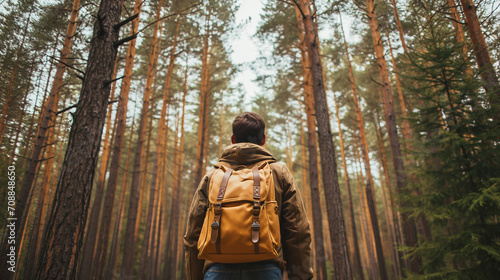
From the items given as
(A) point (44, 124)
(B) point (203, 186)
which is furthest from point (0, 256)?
(B) point (203, 186)

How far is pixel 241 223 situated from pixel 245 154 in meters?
0.49

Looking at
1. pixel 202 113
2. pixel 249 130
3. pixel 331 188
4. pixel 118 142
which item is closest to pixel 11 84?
pixel 118 142

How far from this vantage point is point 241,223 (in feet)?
4.30

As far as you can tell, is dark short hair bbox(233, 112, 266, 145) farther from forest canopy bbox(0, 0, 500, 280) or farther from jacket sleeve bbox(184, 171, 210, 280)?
forest canopy bbox(0, 0, 500, 280)

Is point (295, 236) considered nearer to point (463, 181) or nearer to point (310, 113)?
point (463, 181)

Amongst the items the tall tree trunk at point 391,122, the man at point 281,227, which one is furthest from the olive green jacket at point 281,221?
the tall tree trunk at point 391,122

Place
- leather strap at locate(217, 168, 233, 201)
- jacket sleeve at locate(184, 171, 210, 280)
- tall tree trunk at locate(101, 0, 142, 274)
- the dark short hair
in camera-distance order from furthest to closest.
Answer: tall tree trunk at locate(101, 0, 142, 274) → the dark short hair → jacket sleeve at locate(184, 171, 210, 280) → leather strap at locate(217, 168, 233, 201)

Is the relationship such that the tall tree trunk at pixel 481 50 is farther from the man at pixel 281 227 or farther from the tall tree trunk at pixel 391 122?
the man at pixel 281 227

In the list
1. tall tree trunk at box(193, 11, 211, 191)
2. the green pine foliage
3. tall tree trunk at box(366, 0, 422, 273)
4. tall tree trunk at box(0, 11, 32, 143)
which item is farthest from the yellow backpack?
tall tree trunk at box(193, 11, 211, 191)

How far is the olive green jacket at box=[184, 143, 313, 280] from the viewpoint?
58.6 inches

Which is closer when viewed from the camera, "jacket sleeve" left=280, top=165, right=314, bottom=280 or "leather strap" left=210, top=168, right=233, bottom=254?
"leather strap" left=210, top=168, right=233, bottom=254

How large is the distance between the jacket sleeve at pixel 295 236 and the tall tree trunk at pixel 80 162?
97.5 inches

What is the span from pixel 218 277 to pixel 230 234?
0.91ft

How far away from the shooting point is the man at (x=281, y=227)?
1376 mm
